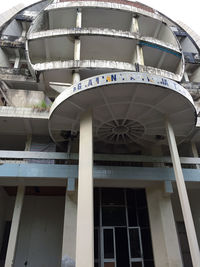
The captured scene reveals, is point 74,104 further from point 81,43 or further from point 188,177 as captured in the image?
point 81,43

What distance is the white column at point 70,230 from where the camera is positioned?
874 centimetres

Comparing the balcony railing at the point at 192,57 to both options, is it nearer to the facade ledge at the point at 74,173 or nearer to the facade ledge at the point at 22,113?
the facade ledge at the point at 74,173

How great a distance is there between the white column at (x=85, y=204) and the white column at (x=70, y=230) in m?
3.12

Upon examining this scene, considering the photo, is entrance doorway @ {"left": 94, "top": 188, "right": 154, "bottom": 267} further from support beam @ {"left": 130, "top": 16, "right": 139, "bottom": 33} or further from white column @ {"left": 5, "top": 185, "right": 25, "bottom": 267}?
support beam @ {"left": 130, "top": 16, "right": 139, "bottom": 33}

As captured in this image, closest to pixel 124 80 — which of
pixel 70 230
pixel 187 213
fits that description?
pixel 187 213

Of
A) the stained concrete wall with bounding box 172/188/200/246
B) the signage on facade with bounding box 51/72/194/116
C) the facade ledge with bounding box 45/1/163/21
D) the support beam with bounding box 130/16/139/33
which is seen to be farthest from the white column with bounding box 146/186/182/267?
the facade ledge with bounding box 45/1/163/21

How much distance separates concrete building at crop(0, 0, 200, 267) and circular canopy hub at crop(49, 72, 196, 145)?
0.05 m

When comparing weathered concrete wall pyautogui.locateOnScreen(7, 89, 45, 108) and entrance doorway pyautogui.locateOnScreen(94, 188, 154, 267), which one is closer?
entrance doorway pyautogui.locateOnScreen(94, 188, 154, 267)

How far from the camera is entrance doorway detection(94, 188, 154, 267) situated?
35.7 ft

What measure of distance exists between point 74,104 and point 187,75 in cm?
1573

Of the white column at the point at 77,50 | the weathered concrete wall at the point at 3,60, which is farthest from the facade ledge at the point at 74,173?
the weathered concrete wall at the point at 3,60

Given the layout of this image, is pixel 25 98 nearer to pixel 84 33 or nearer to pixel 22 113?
pixel 22 113

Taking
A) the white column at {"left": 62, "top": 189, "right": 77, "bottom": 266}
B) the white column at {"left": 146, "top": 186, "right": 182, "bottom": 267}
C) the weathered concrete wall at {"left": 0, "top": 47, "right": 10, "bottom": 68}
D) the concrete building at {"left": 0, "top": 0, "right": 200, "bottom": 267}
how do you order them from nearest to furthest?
the concrete building at {"left": 0, "top": 0, "right": 200, "bottom": 267} → the white column at {"left": 62, "top": 189, "right": 77, "bottom": 266} → the white column at {"left": 146, "top": 186, "right": 182, "bottom": 267} → the weathered concrete wall at {"left": 0, "top": 47, "right": 10, "bottom": 68}

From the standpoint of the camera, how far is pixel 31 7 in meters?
21.1
